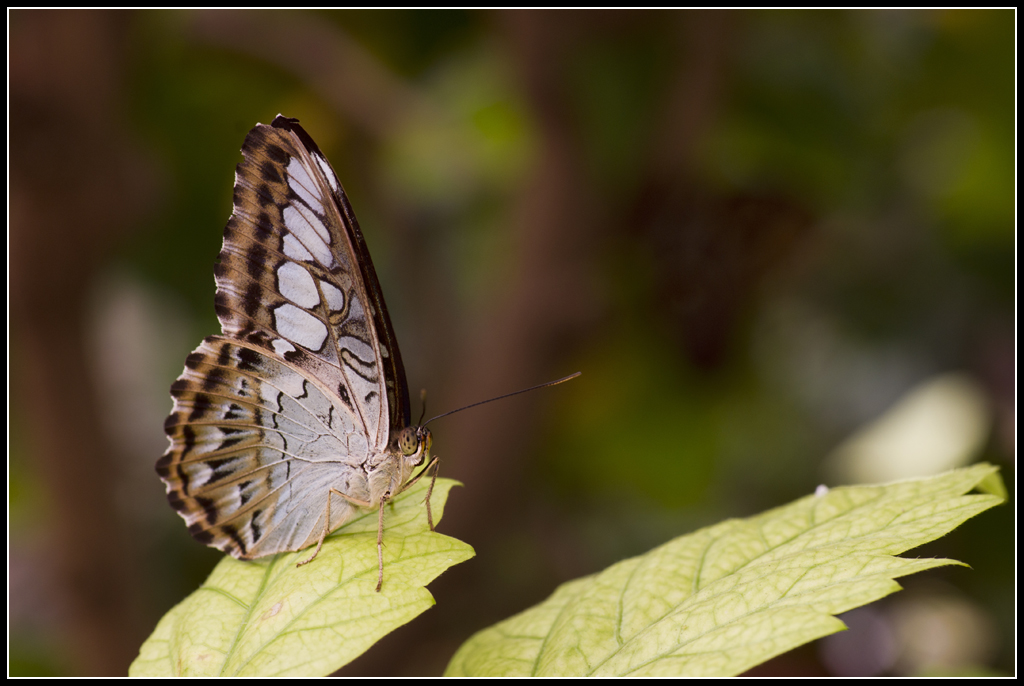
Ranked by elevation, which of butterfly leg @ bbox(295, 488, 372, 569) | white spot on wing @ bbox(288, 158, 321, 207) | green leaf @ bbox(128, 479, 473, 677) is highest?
white spot on wing @ bbox(288, 158, 321, 207)

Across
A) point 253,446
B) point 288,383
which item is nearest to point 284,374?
point 288,383

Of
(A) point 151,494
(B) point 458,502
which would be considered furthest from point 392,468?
(A) point 151,494

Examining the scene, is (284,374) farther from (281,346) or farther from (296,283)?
(296,283)

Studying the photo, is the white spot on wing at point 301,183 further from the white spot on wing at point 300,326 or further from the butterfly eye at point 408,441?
the butterfly eye at point 408,441

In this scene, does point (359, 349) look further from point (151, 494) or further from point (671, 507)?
point (151, 494)

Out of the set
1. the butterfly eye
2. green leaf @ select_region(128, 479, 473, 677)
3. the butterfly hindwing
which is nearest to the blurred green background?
the butterfly hindwing

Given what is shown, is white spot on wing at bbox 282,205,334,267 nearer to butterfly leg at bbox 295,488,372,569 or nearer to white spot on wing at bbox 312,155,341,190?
white spot on wing at bbox 312,155,341,190

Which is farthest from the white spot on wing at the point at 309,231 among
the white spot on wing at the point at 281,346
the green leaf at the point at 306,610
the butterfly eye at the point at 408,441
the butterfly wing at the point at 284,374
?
the green leaf at the point at 306,610
